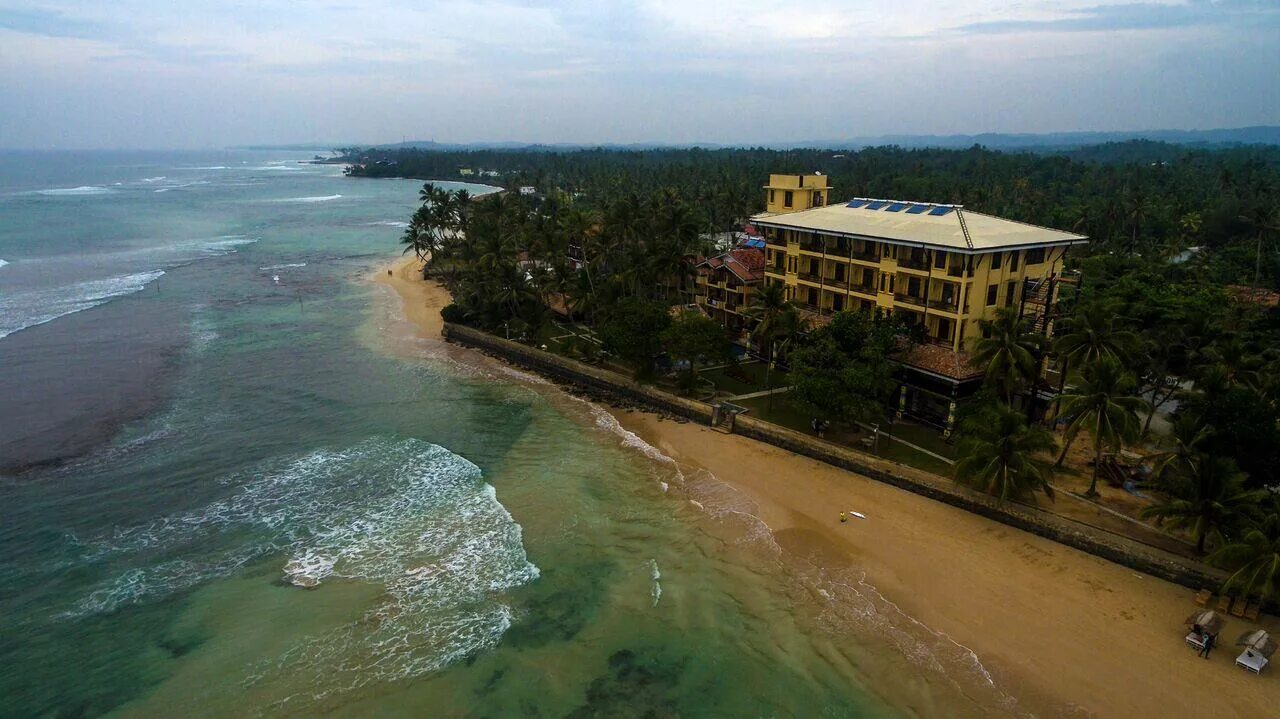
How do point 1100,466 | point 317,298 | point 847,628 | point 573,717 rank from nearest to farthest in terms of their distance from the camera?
1. point 573,717
2. point 847,628
3. point 1100,466
4. point 317,298

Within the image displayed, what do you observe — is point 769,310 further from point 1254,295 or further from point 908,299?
point 1254,295

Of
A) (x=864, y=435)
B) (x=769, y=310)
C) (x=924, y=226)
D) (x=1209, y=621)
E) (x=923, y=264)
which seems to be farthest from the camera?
(x=769, y=310)

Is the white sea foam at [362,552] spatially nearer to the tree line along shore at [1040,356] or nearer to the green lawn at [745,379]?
the tree line along shore at [1040,356]

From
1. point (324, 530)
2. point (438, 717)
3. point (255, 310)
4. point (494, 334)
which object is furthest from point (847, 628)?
point (255, 310)

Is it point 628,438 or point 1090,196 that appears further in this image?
point 1090,196

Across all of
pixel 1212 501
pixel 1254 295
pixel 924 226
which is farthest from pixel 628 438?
pixel 1254 295

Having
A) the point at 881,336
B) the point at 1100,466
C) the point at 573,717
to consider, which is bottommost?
the point at 573,717

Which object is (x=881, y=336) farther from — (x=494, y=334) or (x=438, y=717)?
(x=494, y=334)
